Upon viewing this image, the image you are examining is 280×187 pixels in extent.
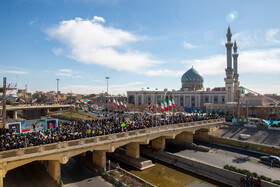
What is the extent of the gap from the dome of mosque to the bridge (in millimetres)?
69476

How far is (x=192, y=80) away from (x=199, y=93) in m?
14.5

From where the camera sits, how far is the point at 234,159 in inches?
1054

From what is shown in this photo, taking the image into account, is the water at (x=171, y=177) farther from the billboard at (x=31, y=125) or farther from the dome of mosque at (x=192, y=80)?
the dome of mosque at (x=192, y=80)

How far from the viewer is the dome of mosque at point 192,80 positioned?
104m

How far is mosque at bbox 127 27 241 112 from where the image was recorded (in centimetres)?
7975

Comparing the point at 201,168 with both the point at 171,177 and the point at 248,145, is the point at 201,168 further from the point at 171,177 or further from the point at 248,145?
the point at 248,145

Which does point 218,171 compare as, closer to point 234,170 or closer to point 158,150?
point 234,170

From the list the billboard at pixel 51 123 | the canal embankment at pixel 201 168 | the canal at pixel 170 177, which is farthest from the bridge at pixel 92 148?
the billboard at pixel 51 123

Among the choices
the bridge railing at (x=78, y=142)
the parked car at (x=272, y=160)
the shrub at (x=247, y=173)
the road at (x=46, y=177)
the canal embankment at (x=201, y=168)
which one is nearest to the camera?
the bridge railing at (x=78, y=142)

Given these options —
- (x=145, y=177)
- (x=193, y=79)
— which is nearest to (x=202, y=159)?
(x=145, y=177)

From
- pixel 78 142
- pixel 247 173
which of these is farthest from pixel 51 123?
pixel 247 173

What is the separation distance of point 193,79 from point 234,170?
85.3 meters

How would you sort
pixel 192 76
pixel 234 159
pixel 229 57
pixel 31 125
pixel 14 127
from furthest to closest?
pixel 192 76 → pixel 229 57 → pixel 234 159 → pixel 31 125 → pixel 14 127

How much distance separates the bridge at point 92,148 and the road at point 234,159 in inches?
146
